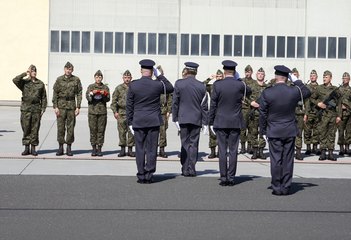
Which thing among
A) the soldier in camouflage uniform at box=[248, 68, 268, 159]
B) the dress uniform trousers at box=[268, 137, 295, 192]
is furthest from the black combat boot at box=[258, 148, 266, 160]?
the dress uniform trousers at box=[268, 137, 295, 192]

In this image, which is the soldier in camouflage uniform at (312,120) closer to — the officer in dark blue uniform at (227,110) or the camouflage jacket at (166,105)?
the camouflage jacket at (166,105)

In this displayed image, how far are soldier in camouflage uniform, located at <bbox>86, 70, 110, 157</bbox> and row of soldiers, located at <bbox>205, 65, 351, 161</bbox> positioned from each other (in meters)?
2.21

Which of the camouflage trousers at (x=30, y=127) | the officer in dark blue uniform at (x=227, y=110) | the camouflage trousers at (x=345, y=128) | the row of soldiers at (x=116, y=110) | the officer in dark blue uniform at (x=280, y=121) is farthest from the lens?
the camouflage trousers at (x=345, y=128)

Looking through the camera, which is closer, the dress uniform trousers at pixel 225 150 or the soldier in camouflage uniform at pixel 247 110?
the dress uniform trousers at pixel 225 150

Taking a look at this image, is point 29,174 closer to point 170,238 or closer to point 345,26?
point 170,238

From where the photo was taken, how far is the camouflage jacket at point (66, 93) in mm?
15969

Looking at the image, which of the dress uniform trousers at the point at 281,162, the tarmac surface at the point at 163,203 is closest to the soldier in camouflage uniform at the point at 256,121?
the tarmac surface at the point at 163,203

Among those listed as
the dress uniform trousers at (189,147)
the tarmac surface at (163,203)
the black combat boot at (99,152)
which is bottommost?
the tarmac surface at (163,203)

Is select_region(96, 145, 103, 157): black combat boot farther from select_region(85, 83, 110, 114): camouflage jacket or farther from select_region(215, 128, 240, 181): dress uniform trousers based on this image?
select_region(215, 128, 240, 181): dress uniform trousers

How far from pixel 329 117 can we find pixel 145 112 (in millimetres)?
5797

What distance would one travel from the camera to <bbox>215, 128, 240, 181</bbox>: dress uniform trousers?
1169 centimetres

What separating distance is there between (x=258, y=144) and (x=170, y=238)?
8.72 meters

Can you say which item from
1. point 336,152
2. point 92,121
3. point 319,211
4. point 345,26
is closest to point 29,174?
point 92,121

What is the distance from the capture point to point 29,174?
12570 mm
